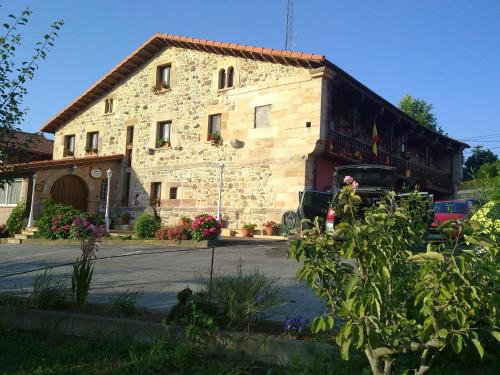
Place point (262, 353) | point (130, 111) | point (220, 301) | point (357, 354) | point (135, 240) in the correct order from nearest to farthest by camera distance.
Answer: point (357, 354), point (262, 353), point (220, 301), point (135, 240), point (130, 111)

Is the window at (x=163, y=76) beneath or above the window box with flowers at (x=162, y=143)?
above

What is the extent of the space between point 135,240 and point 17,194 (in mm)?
9265

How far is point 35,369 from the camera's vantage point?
3.85 m

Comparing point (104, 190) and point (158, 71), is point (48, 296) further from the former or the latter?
point (158, 71)

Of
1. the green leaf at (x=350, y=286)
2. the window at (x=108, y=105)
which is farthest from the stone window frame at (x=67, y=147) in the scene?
the green leaf at (x=350, y=286)

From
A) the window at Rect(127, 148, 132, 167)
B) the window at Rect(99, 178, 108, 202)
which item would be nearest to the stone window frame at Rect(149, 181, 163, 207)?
the window at Rect(127, 148, 132, 167)

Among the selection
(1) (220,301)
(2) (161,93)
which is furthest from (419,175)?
(1) (220,301)

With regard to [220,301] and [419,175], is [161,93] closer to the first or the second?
[419,175]

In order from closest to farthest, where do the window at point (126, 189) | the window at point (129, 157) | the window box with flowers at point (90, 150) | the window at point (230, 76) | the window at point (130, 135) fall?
the window at point (230, 76)
the window at point (126, 189)
the window at point (129, 157)
the window at point (130, 135)
the window box with flowers at point (90, 150)

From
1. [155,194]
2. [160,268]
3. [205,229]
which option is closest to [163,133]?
[155,194]

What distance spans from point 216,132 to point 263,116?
2462 mm

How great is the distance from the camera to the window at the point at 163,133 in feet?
70.1

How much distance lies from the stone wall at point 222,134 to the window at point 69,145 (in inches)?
96.2

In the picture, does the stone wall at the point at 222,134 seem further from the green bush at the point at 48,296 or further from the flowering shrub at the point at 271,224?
the green bush at the point at 48,296
